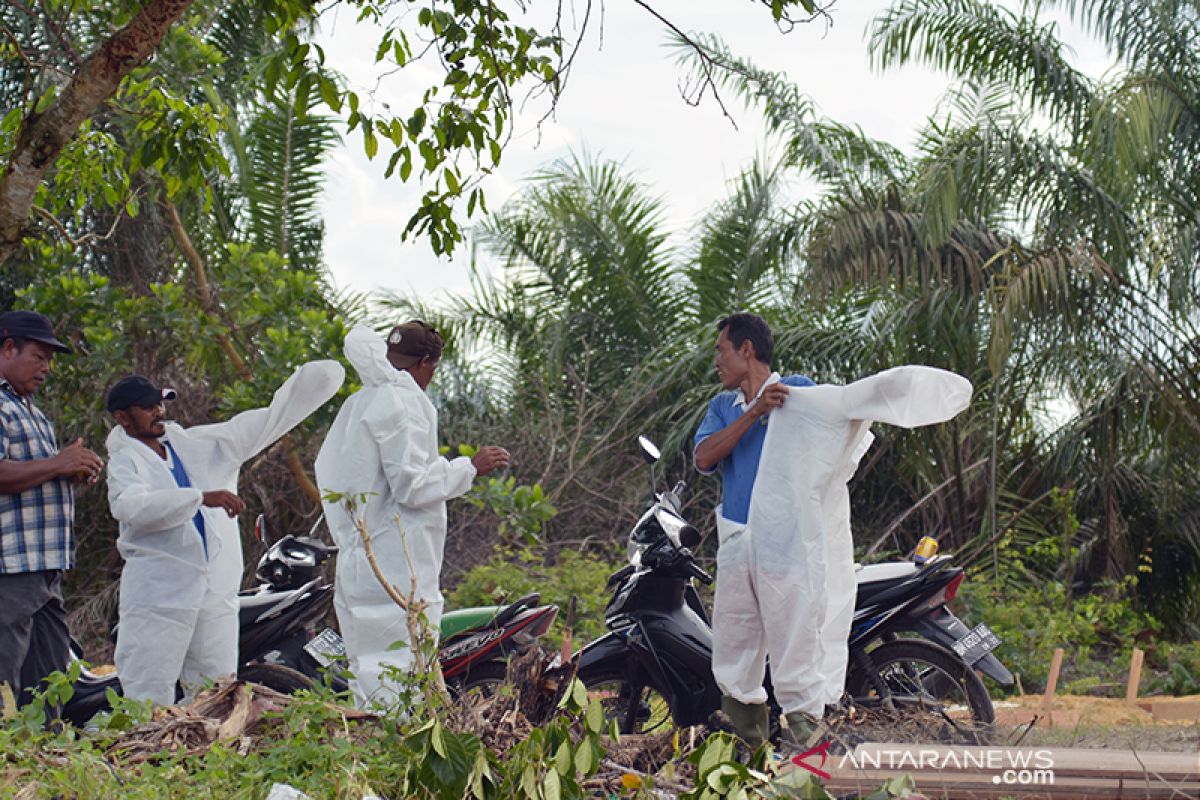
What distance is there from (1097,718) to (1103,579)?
4.07 metres

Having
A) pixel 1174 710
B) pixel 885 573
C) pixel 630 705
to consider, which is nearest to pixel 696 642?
pixel 630 705

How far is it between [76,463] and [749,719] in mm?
2645

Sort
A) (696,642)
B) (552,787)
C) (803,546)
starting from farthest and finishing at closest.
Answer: (696,642) → (803,546) → (552,787)

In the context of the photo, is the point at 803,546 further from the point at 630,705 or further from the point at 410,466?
the point at 410,466

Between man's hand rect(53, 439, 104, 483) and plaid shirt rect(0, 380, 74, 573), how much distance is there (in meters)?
0.12

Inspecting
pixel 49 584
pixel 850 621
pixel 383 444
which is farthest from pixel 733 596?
pixel 49 584

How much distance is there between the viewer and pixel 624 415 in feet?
41.2

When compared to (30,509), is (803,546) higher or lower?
higher

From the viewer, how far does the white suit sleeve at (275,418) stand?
6.14 m

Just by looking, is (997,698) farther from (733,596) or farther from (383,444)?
(383,444)

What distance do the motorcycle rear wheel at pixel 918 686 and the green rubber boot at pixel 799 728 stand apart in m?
0.34

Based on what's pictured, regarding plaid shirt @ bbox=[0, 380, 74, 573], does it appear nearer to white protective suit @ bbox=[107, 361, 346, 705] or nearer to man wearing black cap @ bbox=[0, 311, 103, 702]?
man wearing black cap @ bbox=[0, 311, 103, 702]

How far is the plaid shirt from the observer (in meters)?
4.84

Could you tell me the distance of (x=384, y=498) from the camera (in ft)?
18.8
